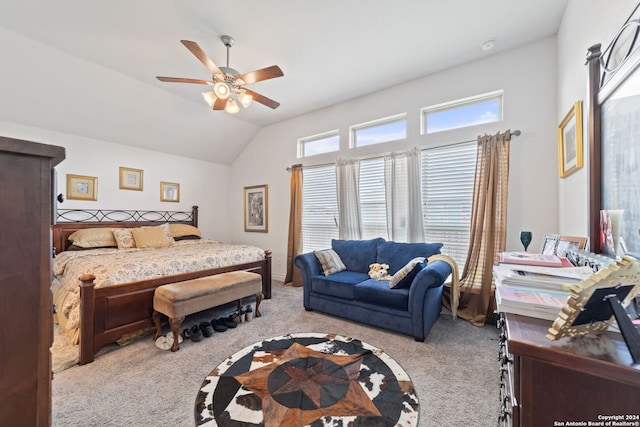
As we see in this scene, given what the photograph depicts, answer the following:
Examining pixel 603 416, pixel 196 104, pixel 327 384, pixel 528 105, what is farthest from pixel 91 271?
pixel 528 105

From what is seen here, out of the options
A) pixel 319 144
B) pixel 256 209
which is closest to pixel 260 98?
pixel 319 144

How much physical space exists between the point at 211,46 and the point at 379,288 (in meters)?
3.28

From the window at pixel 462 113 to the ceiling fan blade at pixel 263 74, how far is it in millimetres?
2136

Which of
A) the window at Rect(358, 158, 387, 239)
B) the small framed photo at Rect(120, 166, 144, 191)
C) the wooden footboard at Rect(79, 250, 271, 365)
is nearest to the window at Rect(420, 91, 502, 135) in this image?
the window at Rect(358, 158, 387, 239)

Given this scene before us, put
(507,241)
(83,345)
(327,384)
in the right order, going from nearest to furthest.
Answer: (327,384), (83,345), (507,241)

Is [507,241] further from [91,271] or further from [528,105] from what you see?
[91,271]

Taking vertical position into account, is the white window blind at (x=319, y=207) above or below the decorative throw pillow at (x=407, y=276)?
above

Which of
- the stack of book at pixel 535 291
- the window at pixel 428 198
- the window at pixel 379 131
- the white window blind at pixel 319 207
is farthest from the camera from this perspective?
the white window blind at pixel 319 207

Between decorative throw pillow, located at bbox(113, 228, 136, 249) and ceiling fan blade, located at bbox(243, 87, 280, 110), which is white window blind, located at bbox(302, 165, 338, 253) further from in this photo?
decorative throw pillow, located at bbox(113, 228, 136, 249)

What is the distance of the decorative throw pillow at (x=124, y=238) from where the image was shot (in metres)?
3.80

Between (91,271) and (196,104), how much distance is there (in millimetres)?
3073

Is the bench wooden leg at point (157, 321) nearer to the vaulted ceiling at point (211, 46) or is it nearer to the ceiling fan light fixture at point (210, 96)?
the ceiling fan light fixture at point (210, 96)

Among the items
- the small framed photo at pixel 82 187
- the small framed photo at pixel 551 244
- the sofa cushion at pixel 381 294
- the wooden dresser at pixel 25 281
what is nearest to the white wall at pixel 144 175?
the small framed photo at pixel 82 187

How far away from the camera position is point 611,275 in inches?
25.1
